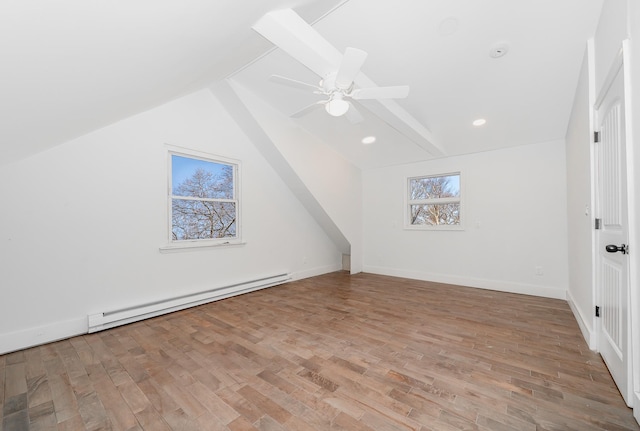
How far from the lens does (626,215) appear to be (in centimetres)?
160

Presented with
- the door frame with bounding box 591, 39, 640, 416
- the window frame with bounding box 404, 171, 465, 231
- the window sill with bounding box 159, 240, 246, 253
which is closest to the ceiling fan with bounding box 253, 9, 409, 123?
the door frame with bounding box 591, 39, 640, 416

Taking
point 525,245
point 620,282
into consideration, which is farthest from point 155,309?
point 525,245

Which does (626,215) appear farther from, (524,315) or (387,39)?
(387,39)

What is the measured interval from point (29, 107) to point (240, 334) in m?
2.34

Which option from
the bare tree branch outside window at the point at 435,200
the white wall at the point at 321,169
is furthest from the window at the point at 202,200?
the bare tree branch outside window at the point at 435,200

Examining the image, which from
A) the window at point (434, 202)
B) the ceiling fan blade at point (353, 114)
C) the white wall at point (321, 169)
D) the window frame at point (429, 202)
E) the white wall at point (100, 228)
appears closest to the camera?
the white wall at point (100, 228)

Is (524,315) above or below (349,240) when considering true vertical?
below

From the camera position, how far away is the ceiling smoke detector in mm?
2457

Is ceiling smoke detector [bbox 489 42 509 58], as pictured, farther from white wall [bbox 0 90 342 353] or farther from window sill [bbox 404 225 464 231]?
white wall [bbox 0 90 342 353]

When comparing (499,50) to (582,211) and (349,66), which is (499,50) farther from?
(582,211)

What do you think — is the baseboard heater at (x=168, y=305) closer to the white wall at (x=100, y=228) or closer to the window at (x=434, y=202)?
the white wall at (x=100, y=228)

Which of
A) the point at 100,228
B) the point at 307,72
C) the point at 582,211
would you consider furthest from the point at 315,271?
the point at 582,211

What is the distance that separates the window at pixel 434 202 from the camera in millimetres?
4787

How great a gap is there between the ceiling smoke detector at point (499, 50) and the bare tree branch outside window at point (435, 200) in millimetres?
2436
